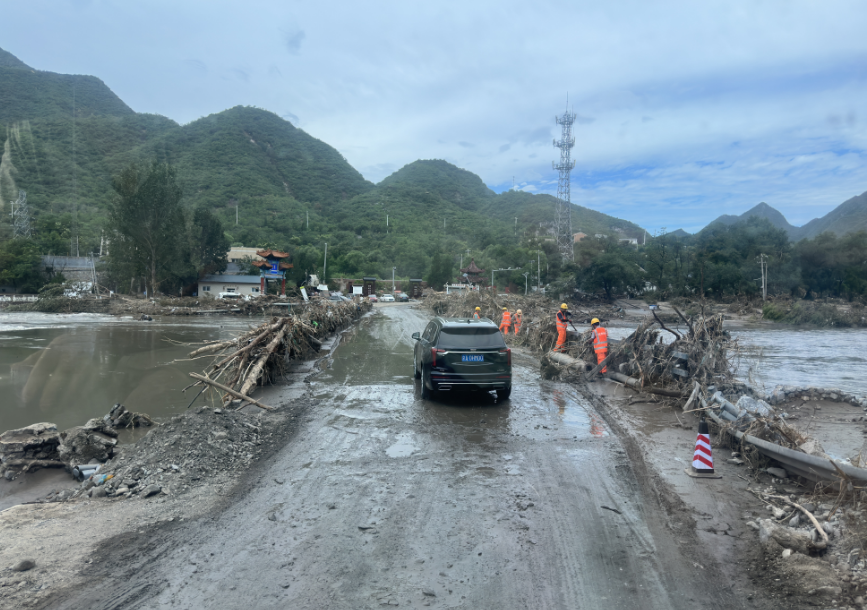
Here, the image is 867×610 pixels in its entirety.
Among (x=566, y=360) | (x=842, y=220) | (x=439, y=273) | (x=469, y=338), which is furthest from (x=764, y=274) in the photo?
(x=469, y=338)

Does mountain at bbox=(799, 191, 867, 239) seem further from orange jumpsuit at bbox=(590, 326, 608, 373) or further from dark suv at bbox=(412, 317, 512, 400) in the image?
dark suv at bbox=(412, 317, 512, 400)

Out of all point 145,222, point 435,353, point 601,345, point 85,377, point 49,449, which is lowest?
point 85,377

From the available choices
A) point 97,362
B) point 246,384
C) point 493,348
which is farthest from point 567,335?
point 97,362

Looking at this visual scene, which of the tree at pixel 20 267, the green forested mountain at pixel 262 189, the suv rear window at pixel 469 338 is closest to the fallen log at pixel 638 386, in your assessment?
the suv rear window at pixel 469 338

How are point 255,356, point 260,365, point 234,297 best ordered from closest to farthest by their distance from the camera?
point 260,365
point 255,356
point 234,297

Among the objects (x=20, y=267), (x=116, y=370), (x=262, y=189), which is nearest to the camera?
(x=116, y=370)

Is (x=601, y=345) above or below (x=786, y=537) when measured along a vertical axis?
above

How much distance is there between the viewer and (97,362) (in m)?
18.0

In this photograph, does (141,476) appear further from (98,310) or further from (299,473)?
(98,310)

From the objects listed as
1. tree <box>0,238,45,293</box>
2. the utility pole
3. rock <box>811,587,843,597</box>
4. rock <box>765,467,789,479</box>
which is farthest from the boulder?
the utility pole

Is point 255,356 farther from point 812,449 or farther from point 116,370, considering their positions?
point 812,449

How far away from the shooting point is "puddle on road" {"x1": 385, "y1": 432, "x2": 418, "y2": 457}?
7.29 metres

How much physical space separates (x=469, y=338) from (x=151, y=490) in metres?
6.02

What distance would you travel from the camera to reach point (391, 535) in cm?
480
